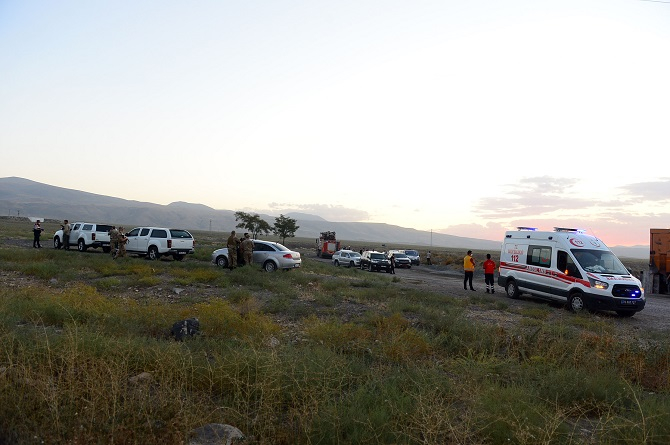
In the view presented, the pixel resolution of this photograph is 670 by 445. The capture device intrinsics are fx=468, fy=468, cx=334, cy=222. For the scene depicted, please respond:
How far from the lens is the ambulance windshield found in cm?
1486

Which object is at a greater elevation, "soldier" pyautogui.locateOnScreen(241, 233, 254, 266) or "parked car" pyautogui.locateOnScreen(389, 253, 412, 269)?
A: "soldier" pyautogui.locateOnScreen(241, 233, 254, 266)

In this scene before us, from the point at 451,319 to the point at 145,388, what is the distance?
743cm

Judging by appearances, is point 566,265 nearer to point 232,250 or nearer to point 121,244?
point 232,250

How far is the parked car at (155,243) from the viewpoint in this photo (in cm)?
2595

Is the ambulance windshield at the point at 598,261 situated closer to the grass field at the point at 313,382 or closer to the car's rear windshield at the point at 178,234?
the grass field at the point at 313,382

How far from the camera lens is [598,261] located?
1516 cm

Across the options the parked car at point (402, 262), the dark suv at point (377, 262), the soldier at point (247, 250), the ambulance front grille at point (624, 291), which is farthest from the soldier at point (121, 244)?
the parked car at point (402, 262)

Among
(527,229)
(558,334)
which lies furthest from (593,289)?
(558,334)

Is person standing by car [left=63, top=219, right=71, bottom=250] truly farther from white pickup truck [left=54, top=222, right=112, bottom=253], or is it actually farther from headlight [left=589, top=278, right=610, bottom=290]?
headlight [left=589, top=278, right=610, bottom=290]

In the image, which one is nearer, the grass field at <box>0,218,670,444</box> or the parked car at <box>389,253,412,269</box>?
the grass field at <box>0,218,670,444</box>

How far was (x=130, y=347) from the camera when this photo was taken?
20.8 ft

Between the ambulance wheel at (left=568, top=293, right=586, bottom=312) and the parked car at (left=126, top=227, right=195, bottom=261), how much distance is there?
19258 millimetres

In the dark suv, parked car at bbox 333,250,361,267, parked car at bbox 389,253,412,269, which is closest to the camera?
the dark suv

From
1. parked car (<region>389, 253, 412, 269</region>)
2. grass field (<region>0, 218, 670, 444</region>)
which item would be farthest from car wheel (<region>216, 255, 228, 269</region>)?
parked car (<region>389, 253, 412, 269</region>)
